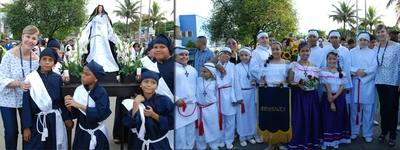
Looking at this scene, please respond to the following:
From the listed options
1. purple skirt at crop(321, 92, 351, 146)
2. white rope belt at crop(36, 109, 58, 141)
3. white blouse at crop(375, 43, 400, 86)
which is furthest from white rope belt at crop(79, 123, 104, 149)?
white blouse at crop(375, 43, 400, 86)

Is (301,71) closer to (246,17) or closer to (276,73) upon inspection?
(276,73)

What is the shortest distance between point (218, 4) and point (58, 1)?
1882 mm

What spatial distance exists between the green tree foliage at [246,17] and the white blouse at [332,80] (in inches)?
84.1

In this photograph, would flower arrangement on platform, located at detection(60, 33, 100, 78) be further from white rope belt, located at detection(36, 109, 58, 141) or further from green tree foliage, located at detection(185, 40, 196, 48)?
green tree foliage, located at detection(185, 40, 196, 48)

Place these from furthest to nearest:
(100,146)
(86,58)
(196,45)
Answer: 1. (86,58)
2. (100,146)
3. (196,45)

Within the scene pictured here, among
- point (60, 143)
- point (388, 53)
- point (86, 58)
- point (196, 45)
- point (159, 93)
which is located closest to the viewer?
point (196, 45)

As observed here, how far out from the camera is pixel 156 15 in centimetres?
172

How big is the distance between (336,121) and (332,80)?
1.70ft

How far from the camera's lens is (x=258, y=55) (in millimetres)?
3250

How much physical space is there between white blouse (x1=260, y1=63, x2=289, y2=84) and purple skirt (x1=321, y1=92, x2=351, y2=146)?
1.00 metres

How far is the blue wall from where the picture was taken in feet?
5.24

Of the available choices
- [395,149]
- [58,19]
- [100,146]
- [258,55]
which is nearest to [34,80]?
[58,19]

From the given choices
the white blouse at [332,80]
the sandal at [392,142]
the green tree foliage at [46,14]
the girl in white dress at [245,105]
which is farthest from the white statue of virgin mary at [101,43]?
the sandal at [392,142]

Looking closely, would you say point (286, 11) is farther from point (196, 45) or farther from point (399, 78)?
point (399, 78)
